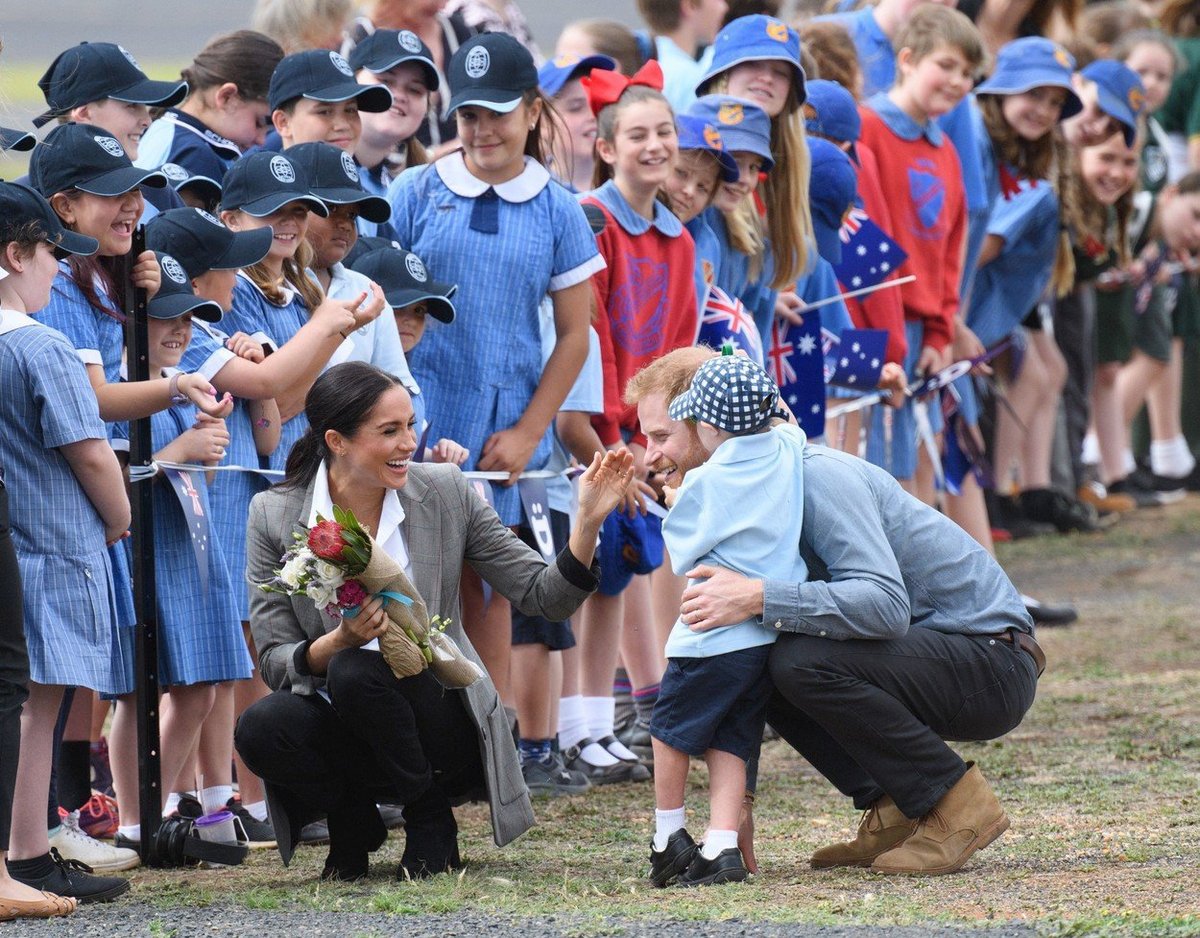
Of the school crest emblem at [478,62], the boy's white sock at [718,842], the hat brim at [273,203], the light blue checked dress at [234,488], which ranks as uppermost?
the school crest emblem at [478,62]

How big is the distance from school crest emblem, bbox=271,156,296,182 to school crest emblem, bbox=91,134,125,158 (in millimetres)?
528

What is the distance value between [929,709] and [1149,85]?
318 inches

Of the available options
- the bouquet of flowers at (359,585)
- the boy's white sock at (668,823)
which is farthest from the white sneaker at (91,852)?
the boy's white sock at (668,823)

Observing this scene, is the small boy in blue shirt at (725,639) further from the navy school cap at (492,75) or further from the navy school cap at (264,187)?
the navy school cap at (492,75)

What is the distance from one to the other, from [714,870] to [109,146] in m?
2.31

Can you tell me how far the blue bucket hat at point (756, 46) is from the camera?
7.13m

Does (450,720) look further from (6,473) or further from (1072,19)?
(1072,19)

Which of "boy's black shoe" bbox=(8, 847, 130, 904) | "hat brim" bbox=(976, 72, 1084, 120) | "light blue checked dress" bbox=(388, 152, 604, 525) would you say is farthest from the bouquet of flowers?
"hat brim" bbox=(976, 72, 1084, 120)

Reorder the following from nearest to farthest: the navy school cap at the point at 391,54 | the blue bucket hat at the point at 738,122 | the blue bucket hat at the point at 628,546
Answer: the blue bucket hat at the point at 628,546 < the navy school cap at the point at 391,54 < the blue bucket hat at the point at 738,122

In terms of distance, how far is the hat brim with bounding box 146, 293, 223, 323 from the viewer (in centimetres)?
500

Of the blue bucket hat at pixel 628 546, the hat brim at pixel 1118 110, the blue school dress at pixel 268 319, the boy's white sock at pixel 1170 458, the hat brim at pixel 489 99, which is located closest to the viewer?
the blue school dress at pixel 268 319

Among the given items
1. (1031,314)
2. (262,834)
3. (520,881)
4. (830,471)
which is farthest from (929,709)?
(1031,314)

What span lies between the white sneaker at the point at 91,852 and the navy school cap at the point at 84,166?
1.58 m

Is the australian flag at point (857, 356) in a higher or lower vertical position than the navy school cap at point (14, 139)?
lower
